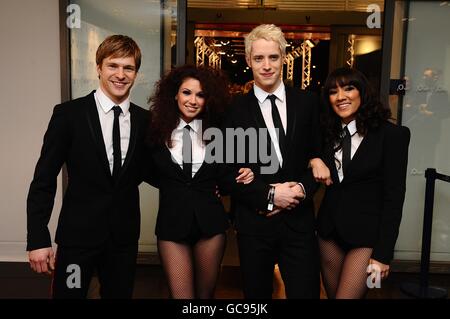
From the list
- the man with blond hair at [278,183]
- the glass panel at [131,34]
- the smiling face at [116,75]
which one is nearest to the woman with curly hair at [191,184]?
the man with blond hair at [278,183]

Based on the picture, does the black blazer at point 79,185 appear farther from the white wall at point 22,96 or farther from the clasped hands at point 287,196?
the white wall at point 22,96

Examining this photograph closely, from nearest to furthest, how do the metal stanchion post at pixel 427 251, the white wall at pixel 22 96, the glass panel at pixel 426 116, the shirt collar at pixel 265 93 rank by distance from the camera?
the shirt collar at pixel 265 93
the metal stanchion post at pixel 427 251
the white wall at pixel 22 96
the glass panel at pixel 426 116

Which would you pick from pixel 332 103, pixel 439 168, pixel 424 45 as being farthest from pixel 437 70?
pixel 332 103

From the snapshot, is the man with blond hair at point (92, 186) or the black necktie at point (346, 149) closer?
the man with blond hair at point (92, 186)

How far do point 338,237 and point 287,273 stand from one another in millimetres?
305

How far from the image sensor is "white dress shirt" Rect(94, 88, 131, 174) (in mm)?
2168

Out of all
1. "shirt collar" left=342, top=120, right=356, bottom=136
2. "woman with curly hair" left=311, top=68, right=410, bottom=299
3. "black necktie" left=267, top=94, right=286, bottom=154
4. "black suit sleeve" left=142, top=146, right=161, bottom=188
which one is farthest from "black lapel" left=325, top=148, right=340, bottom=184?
"black suit sleeve" left=142, top=146, right=161, bottom=188

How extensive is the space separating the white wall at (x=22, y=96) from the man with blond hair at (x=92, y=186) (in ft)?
6.05

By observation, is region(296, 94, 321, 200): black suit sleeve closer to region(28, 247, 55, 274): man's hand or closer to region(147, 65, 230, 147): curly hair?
region(147, 65, 230, 147): curly hair

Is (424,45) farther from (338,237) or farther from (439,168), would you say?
(338,237)

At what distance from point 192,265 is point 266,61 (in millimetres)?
1046

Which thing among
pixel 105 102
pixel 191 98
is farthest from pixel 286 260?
pixel 105 102

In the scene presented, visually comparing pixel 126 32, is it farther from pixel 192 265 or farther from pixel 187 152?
pixel 192 265

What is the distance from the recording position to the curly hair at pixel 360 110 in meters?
2.19
